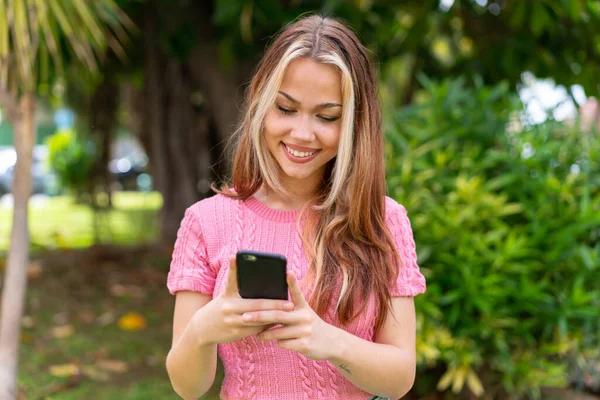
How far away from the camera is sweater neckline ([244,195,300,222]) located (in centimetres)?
165

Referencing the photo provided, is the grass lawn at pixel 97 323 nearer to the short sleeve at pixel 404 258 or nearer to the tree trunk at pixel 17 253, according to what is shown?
the tree trunk at pixel 17 253

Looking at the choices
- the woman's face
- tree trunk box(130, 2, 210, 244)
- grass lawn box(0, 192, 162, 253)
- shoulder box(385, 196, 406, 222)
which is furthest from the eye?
grass lawn box(0, 192, 162, 253)

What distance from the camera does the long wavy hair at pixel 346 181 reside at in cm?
153

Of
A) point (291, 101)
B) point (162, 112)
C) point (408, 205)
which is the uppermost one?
point (162, 112)

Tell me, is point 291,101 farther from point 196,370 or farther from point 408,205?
point 408,205

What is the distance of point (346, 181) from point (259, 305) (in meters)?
0.42

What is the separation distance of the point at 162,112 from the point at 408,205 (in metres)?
4.51

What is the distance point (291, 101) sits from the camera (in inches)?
60.2

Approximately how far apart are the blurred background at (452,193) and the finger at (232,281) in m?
0.87

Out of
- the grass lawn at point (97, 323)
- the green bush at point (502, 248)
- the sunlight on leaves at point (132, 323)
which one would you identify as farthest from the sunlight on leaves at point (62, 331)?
the green bush at point (502, 248)

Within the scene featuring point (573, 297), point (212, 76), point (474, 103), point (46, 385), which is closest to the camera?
point (573, 297)

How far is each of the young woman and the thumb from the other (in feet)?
0.58

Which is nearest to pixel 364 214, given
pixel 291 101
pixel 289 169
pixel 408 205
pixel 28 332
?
pixel 289 169

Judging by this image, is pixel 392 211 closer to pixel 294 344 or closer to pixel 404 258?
pixel 404 258
